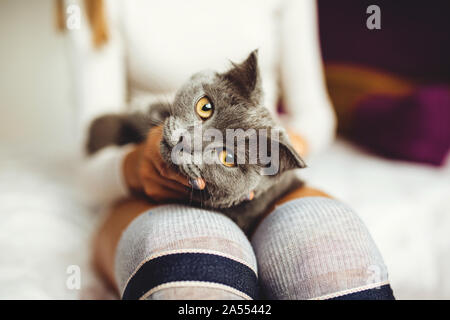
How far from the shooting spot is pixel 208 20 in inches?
33.1

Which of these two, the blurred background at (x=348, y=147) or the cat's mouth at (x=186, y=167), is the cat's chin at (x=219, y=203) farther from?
the blurred background at (x=348, y=147)

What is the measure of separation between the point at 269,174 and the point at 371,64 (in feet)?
3.79

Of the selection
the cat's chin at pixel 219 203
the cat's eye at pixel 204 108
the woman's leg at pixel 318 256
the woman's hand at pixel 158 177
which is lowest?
the woman's leg at pixel 318 256

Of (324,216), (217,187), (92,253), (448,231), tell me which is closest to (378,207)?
(448,231)

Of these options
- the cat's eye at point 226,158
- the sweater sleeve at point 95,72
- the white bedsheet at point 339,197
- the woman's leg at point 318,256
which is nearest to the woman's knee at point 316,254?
the woman's leg at point 318,256

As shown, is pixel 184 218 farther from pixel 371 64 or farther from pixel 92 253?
pixel 371 64

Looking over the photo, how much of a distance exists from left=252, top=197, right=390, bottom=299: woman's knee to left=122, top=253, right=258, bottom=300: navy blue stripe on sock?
0.18 feet

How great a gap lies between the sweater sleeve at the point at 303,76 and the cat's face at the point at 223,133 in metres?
0.53

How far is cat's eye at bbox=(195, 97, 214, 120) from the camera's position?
480 mm

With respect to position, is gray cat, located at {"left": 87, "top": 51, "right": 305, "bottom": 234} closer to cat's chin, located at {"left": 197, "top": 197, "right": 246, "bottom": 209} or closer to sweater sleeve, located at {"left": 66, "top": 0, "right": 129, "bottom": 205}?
cat's chin, located at {"left": 197, "top": 197, "right": 246, "bottom": 209}

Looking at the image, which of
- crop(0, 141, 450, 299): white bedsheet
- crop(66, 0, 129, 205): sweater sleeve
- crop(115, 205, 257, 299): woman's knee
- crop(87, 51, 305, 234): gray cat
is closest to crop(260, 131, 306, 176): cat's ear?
crop(87, 51, 305, 234): gray cat

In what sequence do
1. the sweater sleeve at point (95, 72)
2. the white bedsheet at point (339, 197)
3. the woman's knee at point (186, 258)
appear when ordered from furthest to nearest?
the sweater sleeve at point (95, 72)
the white bedsheet at point (339, 197)
the woman's knee at point (186, 258)

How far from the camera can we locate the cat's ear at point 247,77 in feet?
1.57

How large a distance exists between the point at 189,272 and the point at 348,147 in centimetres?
96
